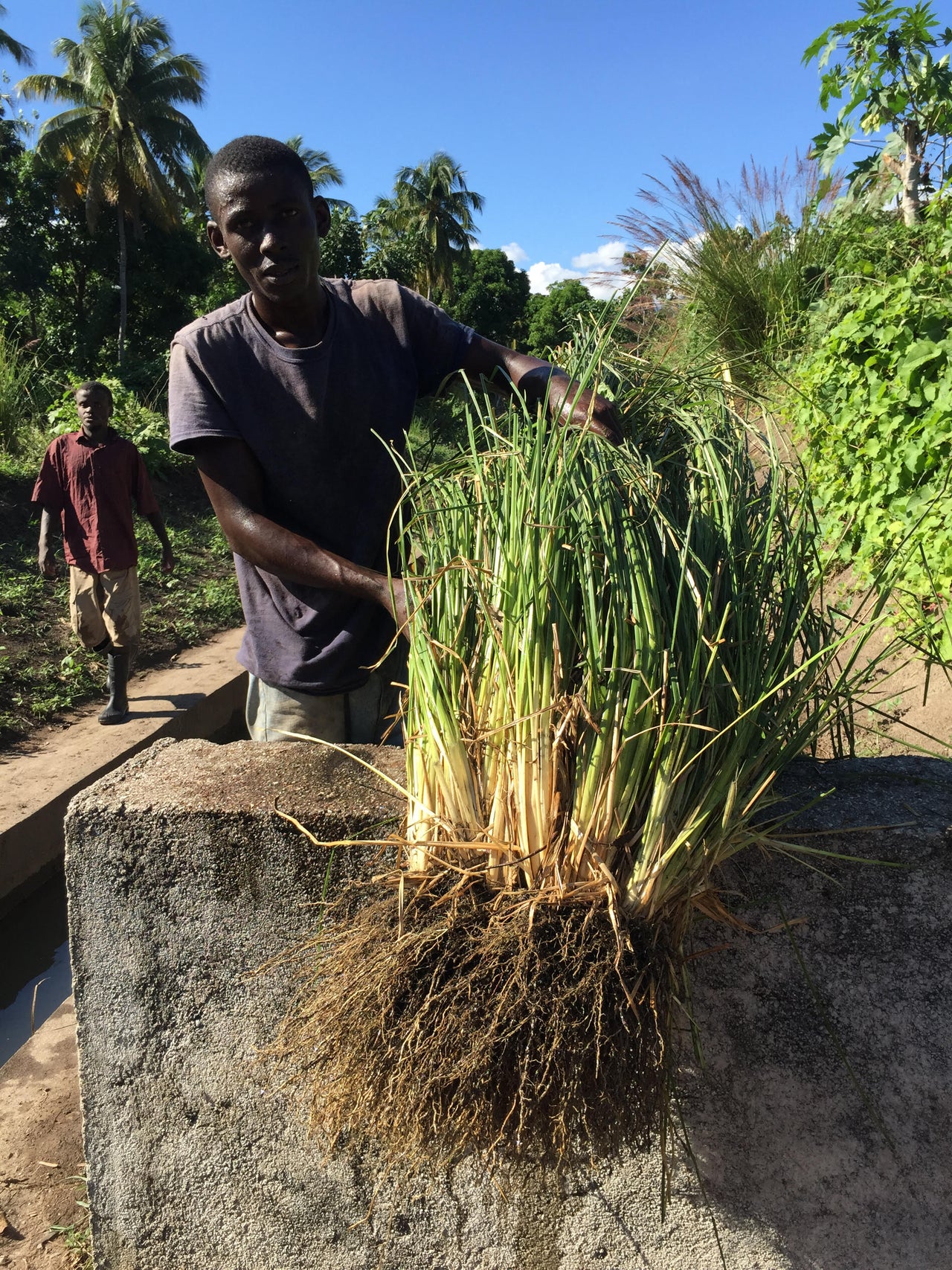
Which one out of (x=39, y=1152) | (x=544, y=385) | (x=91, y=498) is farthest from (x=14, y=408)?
(x=544, y=385)

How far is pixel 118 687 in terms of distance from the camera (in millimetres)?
6035

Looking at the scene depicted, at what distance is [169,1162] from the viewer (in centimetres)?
177

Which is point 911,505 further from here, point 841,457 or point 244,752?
point 244,752

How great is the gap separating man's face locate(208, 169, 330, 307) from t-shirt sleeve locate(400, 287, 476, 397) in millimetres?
249

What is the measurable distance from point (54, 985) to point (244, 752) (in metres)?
3.15

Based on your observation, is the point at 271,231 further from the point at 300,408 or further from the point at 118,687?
the point at 118,687

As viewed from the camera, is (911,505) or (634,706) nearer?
(634,706)

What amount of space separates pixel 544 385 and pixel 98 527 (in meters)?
4.81

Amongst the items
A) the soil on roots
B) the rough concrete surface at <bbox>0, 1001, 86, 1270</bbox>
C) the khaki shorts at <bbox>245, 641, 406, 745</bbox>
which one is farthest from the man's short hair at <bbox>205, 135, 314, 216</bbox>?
the rough concrete surface at <bbox>0, 1001, 86, 1270</bbox>

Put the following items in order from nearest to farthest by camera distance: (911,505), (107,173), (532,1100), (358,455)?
(532,1100), (358,455), (911,505), (107,173)

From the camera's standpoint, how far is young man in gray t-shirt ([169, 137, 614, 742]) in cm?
195

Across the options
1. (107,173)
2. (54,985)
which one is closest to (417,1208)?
(54,985)

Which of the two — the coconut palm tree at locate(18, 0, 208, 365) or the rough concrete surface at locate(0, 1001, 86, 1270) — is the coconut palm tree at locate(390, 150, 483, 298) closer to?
the coconut palm tree at locate(18, 0, 208, 365)

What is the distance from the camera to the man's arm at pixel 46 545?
613 centimetres
